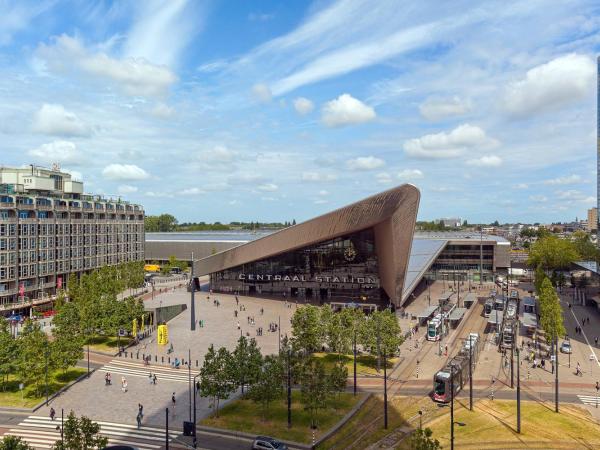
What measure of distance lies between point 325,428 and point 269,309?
139ft

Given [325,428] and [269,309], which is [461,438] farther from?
[269,309]

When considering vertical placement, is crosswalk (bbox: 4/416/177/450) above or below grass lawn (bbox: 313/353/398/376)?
below

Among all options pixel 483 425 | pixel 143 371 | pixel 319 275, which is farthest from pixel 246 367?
pixel 319 275

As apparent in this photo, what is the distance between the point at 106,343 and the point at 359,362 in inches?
1114

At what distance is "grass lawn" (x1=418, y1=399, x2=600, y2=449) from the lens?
1141 inches

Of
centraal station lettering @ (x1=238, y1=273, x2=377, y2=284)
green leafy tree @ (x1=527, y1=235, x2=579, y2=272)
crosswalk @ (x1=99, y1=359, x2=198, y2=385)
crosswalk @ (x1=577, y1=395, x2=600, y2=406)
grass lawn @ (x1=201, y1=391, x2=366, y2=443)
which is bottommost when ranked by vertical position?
crosswalk @ (x1=577, y1=395, x2=600, y2=406)

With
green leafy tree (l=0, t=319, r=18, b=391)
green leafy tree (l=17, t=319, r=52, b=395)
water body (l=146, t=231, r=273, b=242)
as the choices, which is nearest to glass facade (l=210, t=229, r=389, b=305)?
water body (l=146, t=231, r=273, b=242)

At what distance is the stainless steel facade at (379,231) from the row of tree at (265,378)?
2991 centimetres

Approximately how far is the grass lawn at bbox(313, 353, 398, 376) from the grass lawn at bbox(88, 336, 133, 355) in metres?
21.8

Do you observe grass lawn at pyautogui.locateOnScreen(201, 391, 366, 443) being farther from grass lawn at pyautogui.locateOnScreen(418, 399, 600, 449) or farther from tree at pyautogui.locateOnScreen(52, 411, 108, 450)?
tree at pyautogui.locateOnScreen(52, 411, 108, 450)

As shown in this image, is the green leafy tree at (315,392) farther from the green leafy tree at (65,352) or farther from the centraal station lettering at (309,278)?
the centraal station lettering at (309,278)

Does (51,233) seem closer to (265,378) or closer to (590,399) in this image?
(265,378)

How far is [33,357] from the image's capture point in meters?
37.8

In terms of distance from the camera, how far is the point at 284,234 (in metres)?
71.7
